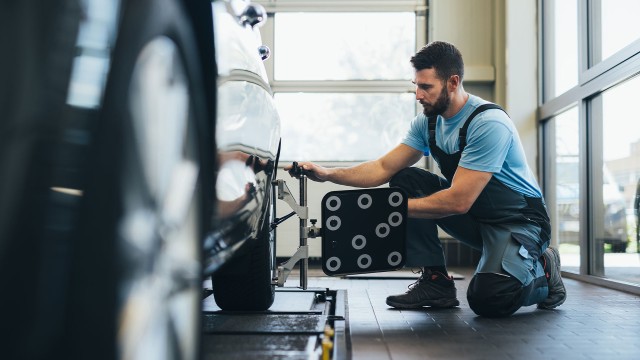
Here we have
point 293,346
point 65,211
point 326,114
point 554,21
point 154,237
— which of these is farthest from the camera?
point 326,114

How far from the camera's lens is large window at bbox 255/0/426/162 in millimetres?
5820

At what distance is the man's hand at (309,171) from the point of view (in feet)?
8.82

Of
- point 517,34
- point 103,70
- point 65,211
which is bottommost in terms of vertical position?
point 65,211

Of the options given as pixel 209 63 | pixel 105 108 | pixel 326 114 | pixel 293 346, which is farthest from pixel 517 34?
pixel 105 108

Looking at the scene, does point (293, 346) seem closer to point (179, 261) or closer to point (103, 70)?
point (179, 261)

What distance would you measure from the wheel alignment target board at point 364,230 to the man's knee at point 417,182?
1.22 ft

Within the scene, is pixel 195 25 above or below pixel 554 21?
below

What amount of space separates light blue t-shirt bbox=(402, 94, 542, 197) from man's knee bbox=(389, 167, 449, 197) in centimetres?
13

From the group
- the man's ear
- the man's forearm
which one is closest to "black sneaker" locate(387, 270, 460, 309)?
the man's forearm

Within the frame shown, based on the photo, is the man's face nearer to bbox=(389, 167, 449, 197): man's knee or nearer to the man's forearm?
bbox=(389, 167, 449, 197): man's knee

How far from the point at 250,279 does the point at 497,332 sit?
2.63 feet

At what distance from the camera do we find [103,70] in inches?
27.7

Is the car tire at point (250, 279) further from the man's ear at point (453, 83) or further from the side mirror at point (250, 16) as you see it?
the man's ear at point (453, 83)

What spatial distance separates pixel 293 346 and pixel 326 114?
4.15 meters
